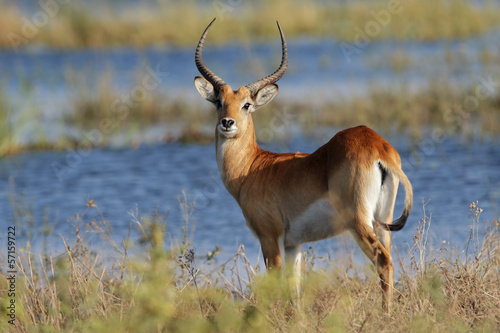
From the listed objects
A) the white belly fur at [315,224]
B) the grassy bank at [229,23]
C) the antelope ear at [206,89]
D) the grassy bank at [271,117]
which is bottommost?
the white belly fur at [315,224]

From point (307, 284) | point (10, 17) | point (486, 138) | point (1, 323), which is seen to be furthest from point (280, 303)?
point (10, 17)

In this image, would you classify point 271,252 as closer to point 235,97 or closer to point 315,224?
point 315,224

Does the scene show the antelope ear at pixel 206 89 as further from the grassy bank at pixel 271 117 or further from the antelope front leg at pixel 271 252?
the grassy bank at pixel 271 117

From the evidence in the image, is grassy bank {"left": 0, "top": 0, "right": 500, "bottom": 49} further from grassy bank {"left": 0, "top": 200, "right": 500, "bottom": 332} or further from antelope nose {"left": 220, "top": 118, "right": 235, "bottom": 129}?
grassy bank {"left": 0, "top": 200, "right": 500, "bottom": 332}

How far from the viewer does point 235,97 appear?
6539 mm

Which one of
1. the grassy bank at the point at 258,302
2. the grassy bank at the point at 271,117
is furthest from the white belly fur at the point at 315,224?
the grassy bank at the point at 271,117

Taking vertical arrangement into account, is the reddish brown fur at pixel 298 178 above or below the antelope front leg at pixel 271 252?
above

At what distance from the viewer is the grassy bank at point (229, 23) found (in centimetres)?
2123

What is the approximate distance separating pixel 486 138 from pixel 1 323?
9.16 metres

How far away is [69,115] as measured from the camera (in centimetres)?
1520

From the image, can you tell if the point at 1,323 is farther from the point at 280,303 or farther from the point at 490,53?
the point at 490,53

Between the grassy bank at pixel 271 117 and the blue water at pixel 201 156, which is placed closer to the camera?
the blue water at pixel 201 156

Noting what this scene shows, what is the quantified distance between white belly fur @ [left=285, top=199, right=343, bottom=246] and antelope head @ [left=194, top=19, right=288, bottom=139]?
95cm

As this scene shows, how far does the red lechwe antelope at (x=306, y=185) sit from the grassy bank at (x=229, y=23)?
14.7 meters
